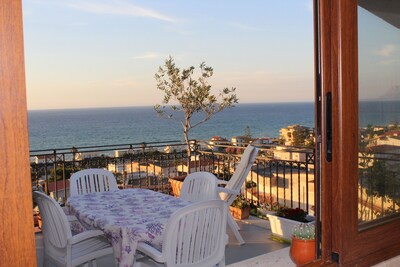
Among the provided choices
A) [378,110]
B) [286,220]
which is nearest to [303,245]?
[378,110]

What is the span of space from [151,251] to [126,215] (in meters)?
0.52

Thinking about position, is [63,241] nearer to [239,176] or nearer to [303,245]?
[303,245]

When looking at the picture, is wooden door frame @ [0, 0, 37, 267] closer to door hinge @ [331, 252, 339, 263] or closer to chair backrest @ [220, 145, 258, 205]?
door hinge @ [331, 252, 339, 263]

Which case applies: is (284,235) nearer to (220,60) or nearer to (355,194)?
(355,194)

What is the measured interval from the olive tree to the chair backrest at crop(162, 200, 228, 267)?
5051 mm

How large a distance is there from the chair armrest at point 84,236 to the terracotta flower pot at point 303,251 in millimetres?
1342

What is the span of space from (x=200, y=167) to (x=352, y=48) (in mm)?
4980

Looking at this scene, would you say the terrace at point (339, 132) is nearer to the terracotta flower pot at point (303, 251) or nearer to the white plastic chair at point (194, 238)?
the terracotta flower pot at point (303, 251)

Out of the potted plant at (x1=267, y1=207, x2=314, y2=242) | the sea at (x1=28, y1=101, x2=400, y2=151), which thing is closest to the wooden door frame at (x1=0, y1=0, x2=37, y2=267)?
the potted plant at (x1=267, y1=207, x2=314, y2=242)

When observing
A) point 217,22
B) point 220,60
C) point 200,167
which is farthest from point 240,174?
point 220,60

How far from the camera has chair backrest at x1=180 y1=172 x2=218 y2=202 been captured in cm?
371

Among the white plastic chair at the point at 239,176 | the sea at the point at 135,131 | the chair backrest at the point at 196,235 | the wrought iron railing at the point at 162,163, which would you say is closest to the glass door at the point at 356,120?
the chair backrest at the point at 196,235

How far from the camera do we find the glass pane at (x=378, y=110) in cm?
212

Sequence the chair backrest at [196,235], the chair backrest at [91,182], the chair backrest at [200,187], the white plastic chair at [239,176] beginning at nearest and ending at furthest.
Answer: the chair backrest at [196,235] → the chair backrest at [200,187] → the chair backrest at [91,182] → the white plastic chair at [239,176]
